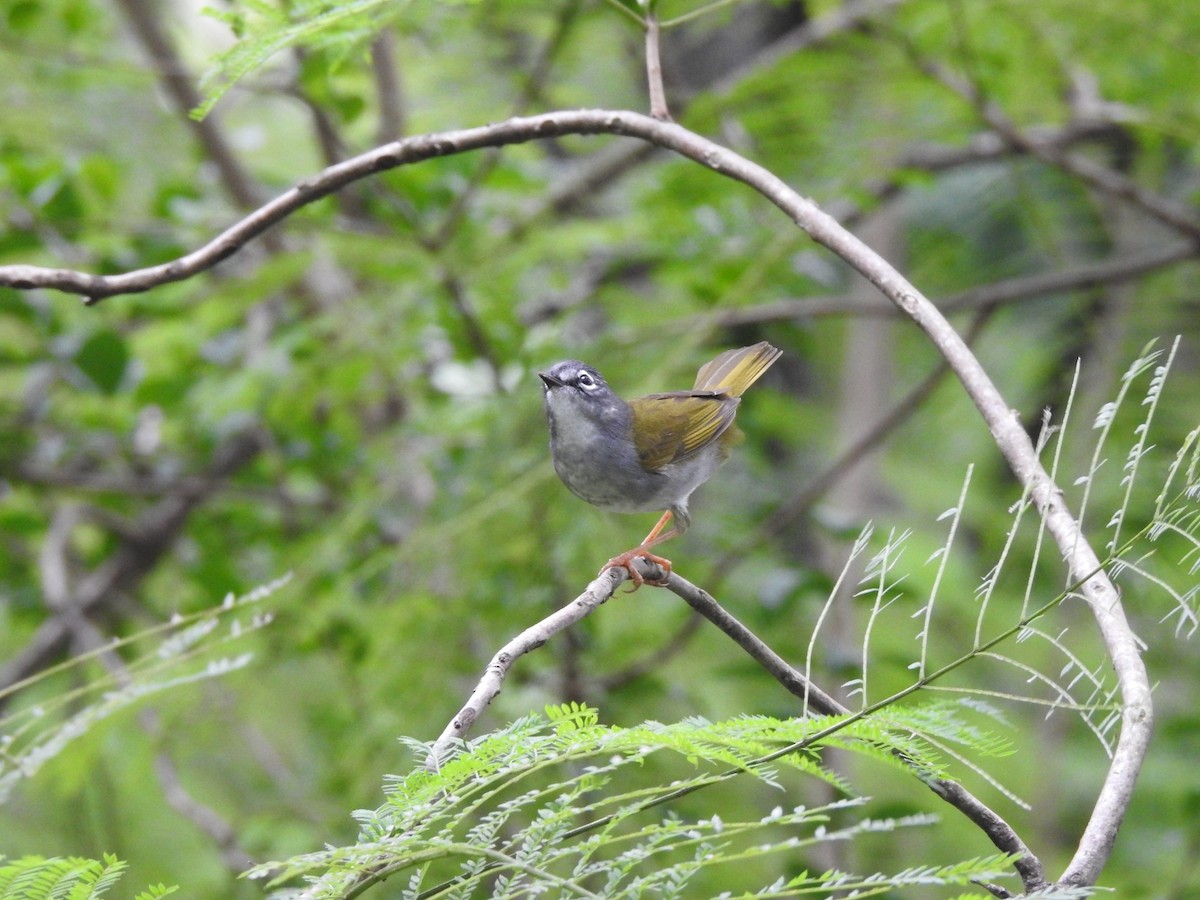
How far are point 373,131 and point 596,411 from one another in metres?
3.32

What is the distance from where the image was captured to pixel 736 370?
13.0 ft

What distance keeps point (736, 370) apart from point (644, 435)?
0.55 metres

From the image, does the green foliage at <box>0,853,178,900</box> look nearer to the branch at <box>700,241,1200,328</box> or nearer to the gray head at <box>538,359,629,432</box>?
the gray head at <box>538,359,629,432</box>

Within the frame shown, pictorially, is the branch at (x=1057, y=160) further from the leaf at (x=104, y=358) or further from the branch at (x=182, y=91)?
the leaf at (x=104, y=358)

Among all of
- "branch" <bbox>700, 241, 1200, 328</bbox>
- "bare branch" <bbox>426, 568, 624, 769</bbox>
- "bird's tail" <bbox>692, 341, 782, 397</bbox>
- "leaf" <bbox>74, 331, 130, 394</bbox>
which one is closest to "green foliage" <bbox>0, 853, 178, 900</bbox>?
"bare branch" <bbox>426, 568, 624, 769</bbox>

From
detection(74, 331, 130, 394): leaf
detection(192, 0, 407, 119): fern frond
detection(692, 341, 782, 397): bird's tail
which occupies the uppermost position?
detection(192, 0, 407, 119): fern frond

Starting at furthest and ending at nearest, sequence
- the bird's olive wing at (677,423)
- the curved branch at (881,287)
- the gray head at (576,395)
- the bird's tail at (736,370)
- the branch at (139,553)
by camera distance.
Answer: the branch at (139,553)
the bird's tail at (736,370)
the bird's olive wing at (677,423)
the gray head at (576,395)
the curved branch at (881,287)

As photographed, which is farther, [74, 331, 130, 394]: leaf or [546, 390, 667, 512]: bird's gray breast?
[74, 331, 130, 394]: leaf

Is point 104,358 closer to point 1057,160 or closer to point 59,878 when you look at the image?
point 1057,160

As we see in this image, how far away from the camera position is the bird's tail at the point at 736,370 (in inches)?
156

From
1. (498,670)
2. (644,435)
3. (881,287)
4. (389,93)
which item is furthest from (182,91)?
(498,670)

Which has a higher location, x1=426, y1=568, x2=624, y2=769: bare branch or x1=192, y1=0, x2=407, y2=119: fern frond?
x1=192, y1=0, x2=407, y2=119: fern frond

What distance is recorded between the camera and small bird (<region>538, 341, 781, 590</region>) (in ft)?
10.9

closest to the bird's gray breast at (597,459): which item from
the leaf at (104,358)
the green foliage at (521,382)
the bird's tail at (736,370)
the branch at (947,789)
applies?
the bird's tail at (736,370)
